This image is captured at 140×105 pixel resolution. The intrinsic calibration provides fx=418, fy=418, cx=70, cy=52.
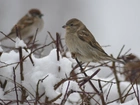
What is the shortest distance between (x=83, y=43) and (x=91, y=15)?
11708 mm

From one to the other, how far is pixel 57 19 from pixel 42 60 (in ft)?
37.7

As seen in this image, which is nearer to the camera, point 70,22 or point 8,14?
point 70,22

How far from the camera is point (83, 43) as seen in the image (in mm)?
3150

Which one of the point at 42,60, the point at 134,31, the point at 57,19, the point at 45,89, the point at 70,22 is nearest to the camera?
the point at 45,89

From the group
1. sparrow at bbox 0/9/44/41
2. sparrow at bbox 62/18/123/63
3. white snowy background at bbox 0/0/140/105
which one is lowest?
→ white snowy background at bbox 0/0/140/105

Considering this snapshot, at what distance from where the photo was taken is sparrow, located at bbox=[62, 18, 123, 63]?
3.00 metres

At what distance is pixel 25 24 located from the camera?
694 centimetres

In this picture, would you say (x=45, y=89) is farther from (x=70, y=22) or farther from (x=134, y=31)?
(x=134, y=31)

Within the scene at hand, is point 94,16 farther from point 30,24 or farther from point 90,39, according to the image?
point 90,39

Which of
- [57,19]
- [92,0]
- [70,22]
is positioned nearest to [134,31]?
[57,19]

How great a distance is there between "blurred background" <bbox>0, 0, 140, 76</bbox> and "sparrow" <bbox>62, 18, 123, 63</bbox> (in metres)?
7.90

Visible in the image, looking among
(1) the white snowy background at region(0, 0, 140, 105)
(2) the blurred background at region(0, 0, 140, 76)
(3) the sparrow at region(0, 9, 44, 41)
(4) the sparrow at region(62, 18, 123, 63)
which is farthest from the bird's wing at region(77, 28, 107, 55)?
(2) the blurred background at region(0, 0, 140, 76)

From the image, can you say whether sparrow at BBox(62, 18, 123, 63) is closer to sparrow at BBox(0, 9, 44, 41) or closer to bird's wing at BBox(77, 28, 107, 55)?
bird's wing at BBox(77, 28, 107, 55)

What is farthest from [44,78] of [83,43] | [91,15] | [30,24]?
[91,15]
